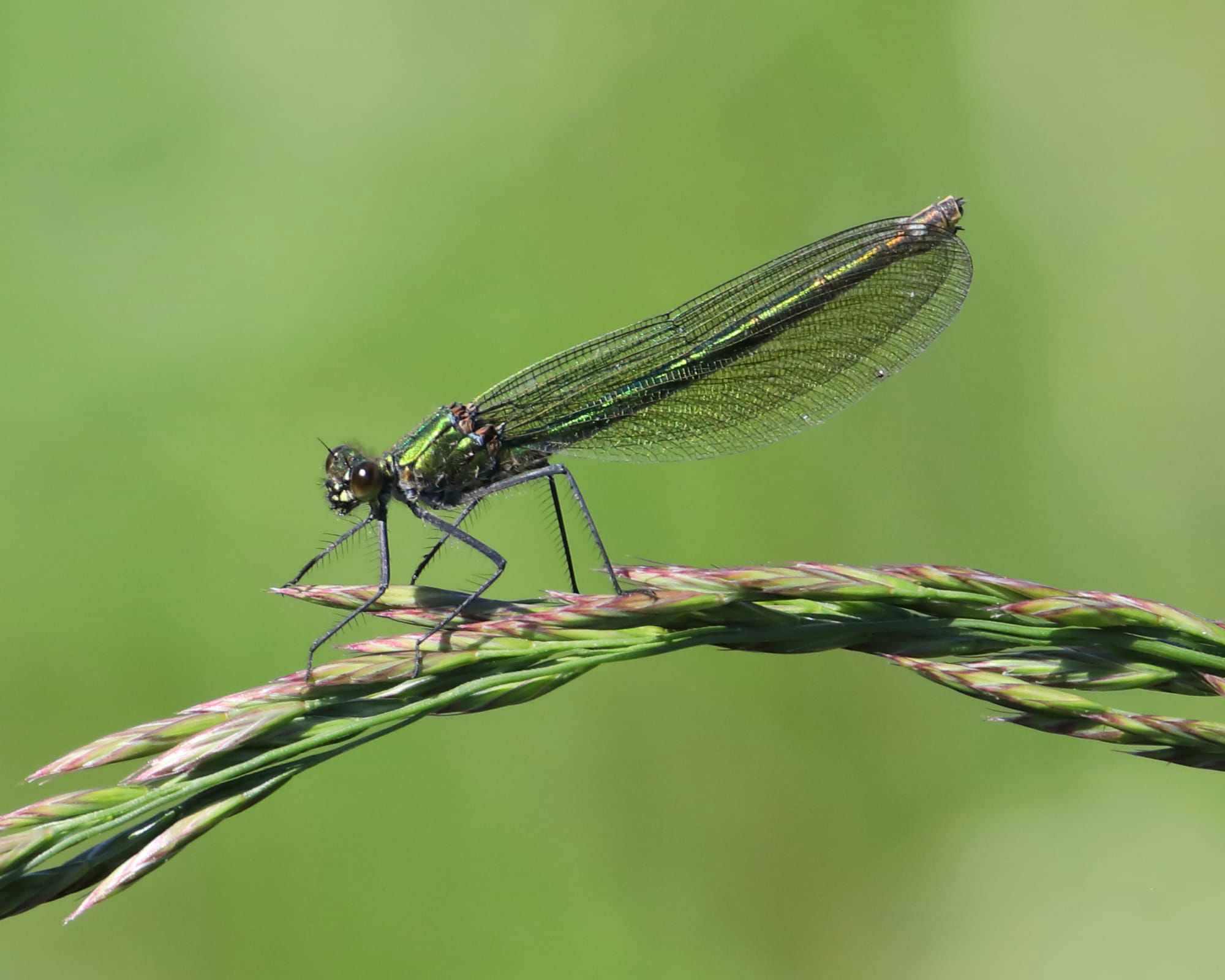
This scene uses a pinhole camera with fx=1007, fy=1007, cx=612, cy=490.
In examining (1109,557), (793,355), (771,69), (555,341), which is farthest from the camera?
(771,69)

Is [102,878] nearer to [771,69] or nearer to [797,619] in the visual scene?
[797,619]

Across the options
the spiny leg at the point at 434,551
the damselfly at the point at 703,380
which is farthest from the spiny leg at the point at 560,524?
the spiny leg at the point at 434,551

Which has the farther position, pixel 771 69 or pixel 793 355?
pixel 771 69

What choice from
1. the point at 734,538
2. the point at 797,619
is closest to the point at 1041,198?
the point at 734,538

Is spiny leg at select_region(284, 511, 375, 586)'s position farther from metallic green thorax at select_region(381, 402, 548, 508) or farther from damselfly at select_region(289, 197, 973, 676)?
metallic green thorax at select_region(381, 402, 548, 508)

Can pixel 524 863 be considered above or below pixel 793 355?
below

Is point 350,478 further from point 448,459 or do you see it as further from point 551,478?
point 551,478

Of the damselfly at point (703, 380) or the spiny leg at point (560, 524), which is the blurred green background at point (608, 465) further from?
the damselfly at point (703, 380)

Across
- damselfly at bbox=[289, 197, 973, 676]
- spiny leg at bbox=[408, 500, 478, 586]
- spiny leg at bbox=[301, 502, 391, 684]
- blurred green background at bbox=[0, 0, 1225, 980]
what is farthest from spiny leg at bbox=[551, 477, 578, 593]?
spiny leg at bbox=[301, 502, 391, 684]
